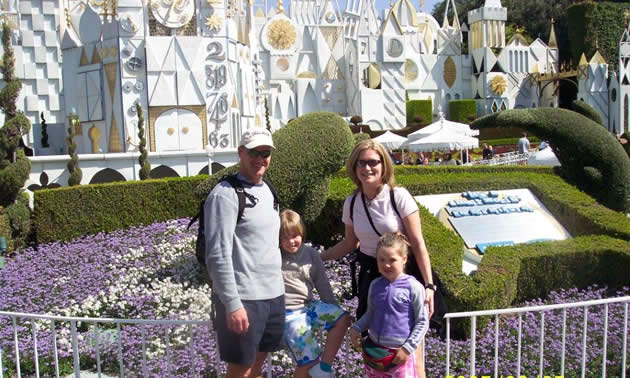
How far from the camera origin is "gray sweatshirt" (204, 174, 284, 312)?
3348 mm

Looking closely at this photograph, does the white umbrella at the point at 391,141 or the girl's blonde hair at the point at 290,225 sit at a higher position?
the white umbrella at the point at 391,141

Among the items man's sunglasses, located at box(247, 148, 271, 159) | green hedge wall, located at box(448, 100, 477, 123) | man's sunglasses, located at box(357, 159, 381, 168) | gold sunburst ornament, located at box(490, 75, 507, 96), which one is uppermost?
gold sunburst ornament, located at box(490, 75, 507, 96)

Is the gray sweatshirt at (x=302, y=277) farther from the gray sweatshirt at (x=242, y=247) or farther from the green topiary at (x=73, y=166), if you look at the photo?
the green topiary at (x=73, y=166)

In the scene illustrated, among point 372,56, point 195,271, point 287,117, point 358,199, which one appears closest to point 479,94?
point 372,56

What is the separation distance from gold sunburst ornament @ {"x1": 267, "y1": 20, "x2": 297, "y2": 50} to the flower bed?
3243cm

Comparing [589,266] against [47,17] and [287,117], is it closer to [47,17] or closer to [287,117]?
[287,117]

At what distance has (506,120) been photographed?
404 inches

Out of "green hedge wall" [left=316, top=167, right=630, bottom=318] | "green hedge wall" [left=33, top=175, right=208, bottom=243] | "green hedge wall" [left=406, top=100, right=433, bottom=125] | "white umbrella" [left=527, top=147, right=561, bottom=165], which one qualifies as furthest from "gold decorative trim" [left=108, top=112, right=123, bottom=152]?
"green hedge wall" [left=406, top=100, right=433, bottom=125]

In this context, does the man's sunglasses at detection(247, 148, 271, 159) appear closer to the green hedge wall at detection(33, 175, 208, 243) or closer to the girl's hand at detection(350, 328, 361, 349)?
the girl's hand at detection(350, 328, 361, 349)

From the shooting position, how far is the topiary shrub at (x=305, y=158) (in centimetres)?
795

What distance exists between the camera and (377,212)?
3.86 m

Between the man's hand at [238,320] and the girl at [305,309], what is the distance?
1.89 ft

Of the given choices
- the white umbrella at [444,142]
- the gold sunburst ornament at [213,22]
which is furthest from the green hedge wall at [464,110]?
the gold sunburst ornament at [213,22]

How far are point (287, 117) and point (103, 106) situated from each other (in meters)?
18.6
